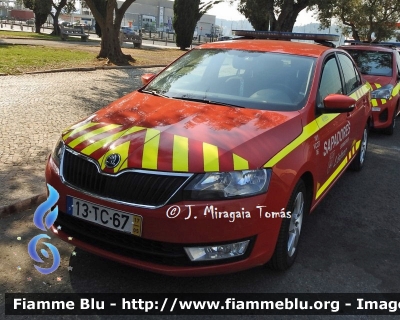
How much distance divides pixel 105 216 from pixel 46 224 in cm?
70

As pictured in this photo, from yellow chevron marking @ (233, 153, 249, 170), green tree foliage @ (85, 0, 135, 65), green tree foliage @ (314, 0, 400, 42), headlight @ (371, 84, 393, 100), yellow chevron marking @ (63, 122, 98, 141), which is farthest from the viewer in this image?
green tree foliage @ (314, 0, 400, 42)

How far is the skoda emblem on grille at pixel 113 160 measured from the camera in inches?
109

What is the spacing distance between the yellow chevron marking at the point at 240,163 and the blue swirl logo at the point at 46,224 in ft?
4.11

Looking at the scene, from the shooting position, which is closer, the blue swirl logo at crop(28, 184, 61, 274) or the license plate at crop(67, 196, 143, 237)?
the license plate at crop(67, 196, 143, 237)

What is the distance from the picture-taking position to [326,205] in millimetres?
4781

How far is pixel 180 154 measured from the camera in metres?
2.74

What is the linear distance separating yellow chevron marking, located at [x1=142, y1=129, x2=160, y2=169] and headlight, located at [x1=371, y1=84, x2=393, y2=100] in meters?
6.11

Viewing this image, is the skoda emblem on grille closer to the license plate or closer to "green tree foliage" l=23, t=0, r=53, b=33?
the license plate

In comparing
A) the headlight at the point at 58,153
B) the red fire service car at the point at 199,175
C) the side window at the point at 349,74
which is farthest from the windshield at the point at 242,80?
the headlight at the point at 58,153

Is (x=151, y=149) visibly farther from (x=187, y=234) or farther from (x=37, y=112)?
(x=37, y=112)

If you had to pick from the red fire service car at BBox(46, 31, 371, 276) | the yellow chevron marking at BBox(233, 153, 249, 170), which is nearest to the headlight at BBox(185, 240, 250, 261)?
the red fire service car at BBox(46, 31, 371, 276)

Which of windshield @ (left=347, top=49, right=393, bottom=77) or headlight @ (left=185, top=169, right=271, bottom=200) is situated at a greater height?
windshield @ (left=347, top=49, right=393, bottom=77)

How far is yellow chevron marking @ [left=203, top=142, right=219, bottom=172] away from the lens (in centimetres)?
269

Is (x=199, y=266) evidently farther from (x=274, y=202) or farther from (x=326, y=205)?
(x=326, y=205)
